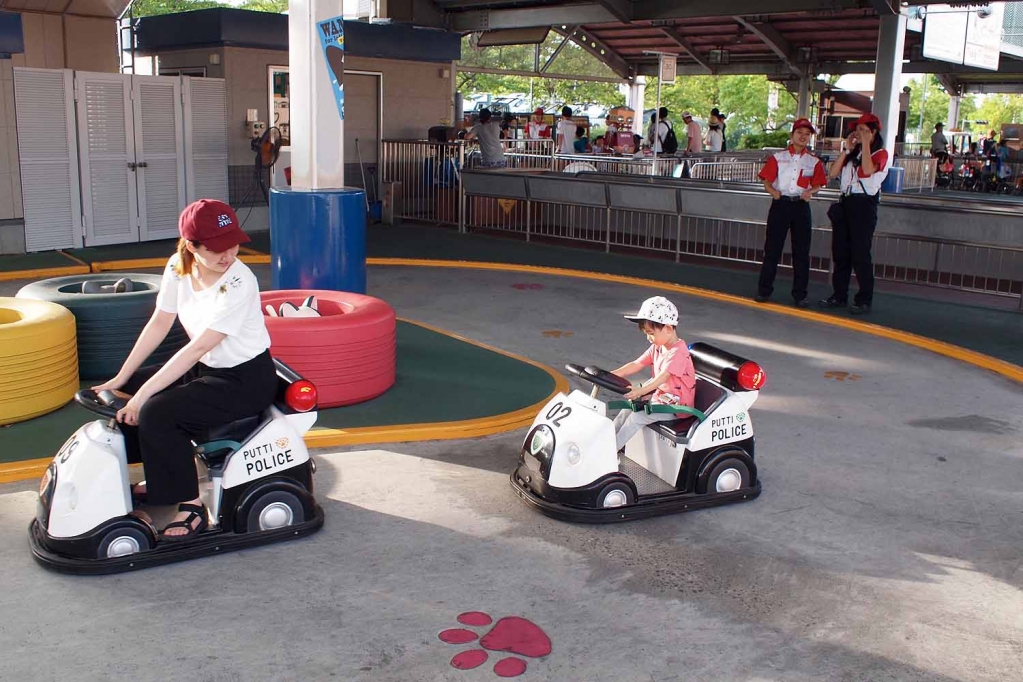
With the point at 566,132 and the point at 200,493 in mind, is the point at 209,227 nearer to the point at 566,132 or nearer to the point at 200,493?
the point at 200,493

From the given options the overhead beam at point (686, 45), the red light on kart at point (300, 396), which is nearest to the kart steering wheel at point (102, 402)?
the red light on kart at point (300, 396)

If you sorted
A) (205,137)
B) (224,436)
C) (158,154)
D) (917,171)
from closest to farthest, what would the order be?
1. (224,436)
2. (158,154)
3. (205,137)
4. (917,171)

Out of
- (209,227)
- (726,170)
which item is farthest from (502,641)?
(726,170)

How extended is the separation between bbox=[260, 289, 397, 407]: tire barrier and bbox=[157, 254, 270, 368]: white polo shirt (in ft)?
5.94

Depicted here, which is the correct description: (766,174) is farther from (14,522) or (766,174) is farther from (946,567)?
(14,522)

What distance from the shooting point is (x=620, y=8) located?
1831cm

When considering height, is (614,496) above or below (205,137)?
below

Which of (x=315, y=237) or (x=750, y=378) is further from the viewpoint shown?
(x=315, y=237)

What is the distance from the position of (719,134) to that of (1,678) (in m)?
22.6

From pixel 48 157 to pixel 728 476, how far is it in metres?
10.8

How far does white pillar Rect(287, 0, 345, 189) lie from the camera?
7.57m

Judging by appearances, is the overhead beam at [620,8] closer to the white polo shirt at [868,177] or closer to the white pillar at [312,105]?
the white polo shirt at [868,177]

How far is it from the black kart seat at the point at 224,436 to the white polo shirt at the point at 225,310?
1.02 ft

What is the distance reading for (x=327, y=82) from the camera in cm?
770
